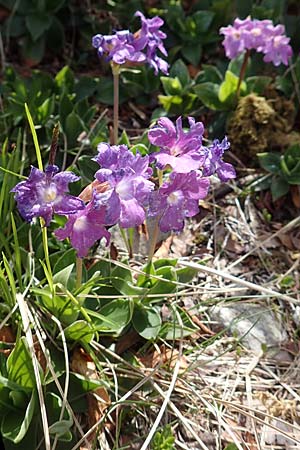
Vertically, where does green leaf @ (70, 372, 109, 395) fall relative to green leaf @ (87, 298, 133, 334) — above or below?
below

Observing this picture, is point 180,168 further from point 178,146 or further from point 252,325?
point 252,325

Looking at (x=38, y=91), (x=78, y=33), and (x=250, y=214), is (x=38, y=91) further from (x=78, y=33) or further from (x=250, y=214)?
(x=250, y=214)

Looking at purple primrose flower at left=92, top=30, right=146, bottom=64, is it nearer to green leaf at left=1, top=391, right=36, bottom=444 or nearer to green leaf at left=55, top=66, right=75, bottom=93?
green leaf at left=55, top=66, right=75, bottom=93

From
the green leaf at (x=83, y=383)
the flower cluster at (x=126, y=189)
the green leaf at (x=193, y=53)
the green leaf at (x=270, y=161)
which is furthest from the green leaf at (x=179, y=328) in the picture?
the green leaf at (x=193, y=53)

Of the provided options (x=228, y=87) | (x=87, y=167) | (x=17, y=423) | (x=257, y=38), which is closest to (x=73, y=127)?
(x=87, y=167)

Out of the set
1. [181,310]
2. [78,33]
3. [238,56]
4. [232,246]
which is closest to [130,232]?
[181,310]

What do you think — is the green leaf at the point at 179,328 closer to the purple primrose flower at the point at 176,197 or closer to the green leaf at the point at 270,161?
the purple primrose flower at the point at 176,197

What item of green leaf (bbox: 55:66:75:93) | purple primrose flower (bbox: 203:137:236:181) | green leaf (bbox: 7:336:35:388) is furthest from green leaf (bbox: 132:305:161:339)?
green leaf (bbox: 55:66:75:93)
